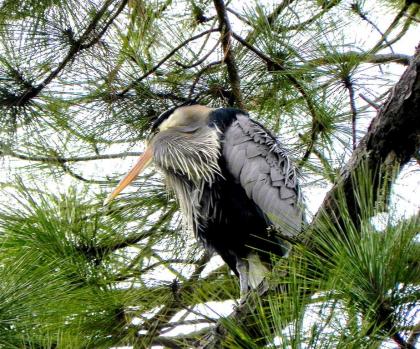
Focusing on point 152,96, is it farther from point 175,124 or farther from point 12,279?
point 12,279

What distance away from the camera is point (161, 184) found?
2.62 meters

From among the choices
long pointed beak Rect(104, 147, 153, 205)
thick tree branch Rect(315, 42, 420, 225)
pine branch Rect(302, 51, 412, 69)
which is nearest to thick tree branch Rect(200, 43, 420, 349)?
thick tree branch Rect(315, 42, 420, 225)

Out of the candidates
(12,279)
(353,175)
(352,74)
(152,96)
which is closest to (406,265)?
(353,175)

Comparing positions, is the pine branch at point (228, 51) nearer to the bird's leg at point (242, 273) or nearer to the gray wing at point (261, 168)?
the gray wing at point (261, 168)

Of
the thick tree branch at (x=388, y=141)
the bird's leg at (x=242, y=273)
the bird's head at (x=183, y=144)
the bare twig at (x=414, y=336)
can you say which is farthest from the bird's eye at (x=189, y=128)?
the bare twig at (x=414, y=336)

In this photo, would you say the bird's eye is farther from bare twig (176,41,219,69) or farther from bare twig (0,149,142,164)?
bare twig (176,41,219,69)

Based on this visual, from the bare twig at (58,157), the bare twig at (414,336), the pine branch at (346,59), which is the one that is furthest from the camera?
the bare twig at (58,157)

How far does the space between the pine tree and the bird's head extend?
0.06 m

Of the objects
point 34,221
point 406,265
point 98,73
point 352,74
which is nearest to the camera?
point 406,265

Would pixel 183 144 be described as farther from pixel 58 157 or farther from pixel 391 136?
pixel 391 136

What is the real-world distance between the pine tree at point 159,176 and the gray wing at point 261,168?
0.11 metres

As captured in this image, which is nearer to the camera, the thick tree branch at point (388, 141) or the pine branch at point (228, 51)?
the thick tree branch at point (388, 141)

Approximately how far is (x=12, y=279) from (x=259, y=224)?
1384mm

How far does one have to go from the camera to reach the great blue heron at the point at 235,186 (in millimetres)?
2529
